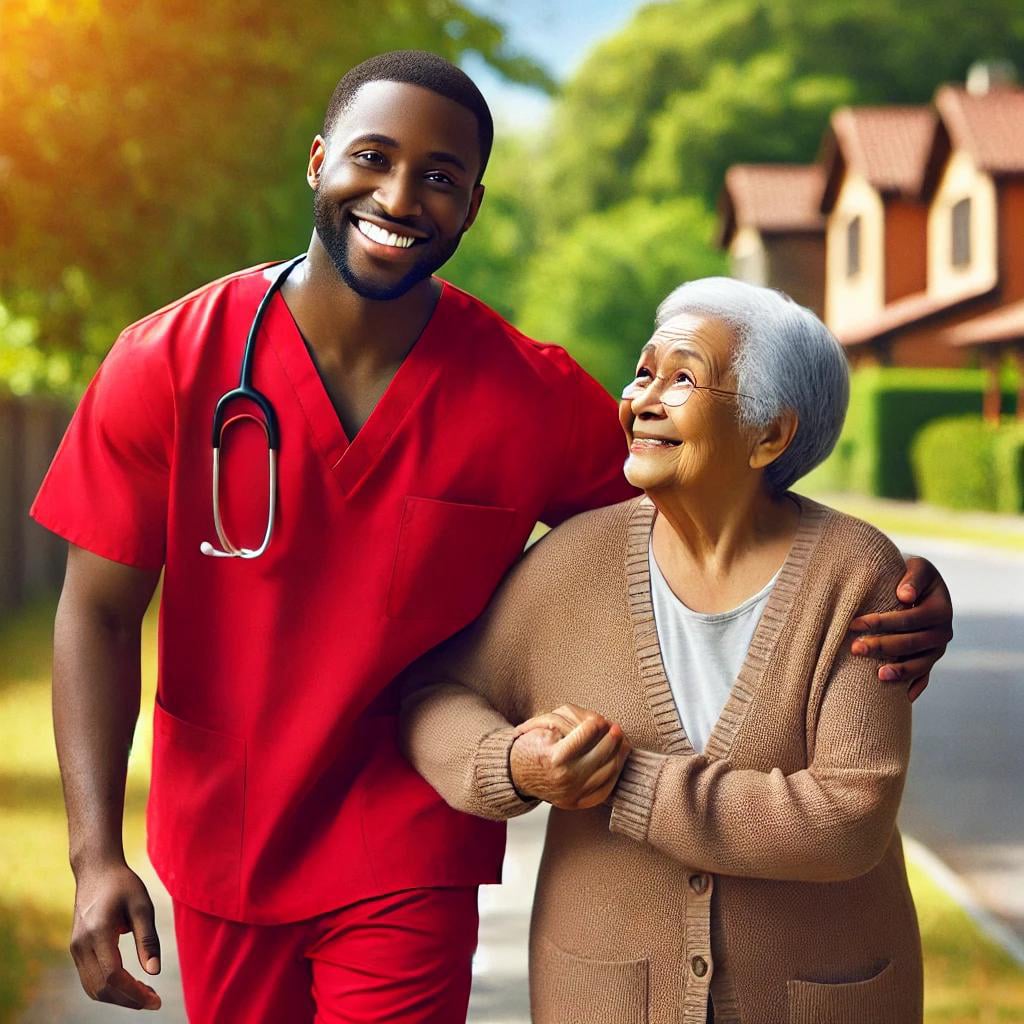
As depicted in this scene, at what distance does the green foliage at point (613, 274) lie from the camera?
2061 cm

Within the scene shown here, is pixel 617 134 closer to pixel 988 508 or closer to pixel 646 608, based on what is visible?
pixel 988 508

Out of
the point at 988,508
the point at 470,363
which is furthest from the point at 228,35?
the point at 988,508

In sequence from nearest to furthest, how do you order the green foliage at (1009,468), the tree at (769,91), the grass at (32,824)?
the grass at (32,824), the green foliage at (1009,468), the tree at (769,91)

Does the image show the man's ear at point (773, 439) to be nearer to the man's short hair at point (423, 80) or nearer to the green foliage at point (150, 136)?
the man's short hair at point (423, 80)

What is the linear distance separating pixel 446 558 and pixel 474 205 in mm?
435

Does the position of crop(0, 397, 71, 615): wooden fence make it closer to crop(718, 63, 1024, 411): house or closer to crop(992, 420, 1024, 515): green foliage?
crop(992, 420, 1024, 515): green foliage

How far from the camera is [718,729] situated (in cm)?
195

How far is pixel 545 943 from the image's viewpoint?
209 cm

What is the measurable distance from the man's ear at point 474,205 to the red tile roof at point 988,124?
18.4 m

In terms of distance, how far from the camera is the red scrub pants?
2115mm

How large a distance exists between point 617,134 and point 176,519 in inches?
885

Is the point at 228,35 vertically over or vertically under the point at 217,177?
over

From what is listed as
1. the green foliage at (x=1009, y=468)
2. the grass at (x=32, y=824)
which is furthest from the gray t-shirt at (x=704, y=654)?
the green foliage at (x=1009, y=468)

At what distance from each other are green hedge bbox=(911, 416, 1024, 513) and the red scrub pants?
1524 centimetres
